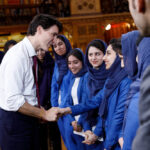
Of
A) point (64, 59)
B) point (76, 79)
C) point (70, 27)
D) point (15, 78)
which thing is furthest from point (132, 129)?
point (70, 27)

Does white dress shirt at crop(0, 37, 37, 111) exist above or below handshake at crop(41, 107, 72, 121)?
above

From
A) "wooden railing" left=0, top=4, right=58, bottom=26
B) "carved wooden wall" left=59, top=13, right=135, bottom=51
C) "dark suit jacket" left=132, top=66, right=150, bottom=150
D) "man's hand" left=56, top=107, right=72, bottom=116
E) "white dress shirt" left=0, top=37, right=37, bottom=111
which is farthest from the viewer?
"carved wooden wall" left=59, top=13, right=135, bottom=51

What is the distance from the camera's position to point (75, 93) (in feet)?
9.11

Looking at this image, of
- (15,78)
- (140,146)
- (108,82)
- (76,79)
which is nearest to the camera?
(140,146)

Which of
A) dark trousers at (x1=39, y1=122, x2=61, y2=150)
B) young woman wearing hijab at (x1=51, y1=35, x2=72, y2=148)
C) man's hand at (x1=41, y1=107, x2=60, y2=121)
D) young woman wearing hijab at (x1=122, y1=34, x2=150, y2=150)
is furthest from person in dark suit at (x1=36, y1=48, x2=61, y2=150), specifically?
young woman wearing hijab at (x1=122, y1=34, x2=150, y2=150)

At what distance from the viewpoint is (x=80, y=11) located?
9.90 m

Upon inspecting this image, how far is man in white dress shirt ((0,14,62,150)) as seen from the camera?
6.14ft

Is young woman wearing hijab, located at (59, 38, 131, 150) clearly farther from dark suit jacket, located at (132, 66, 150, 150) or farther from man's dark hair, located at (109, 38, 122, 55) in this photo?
dark suit jacket, located at (132, 66, 150, 150)

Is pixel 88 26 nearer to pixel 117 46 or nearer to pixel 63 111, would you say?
pixel 63 111

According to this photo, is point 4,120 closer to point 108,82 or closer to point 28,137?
point 28,137

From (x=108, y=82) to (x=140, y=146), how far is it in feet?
5.05

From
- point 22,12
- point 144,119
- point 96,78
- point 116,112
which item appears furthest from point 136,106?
point 22,12

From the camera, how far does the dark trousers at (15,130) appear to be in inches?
77.5

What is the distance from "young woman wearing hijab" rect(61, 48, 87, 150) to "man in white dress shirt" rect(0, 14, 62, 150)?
0.62 meters
